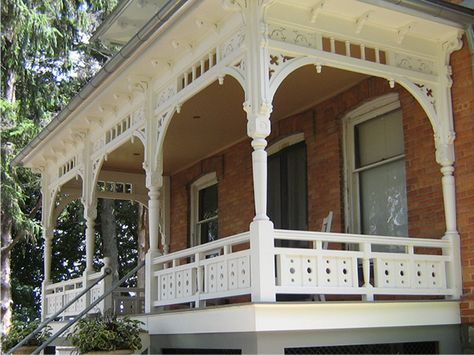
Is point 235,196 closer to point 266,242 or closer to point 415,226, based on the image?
point 415,226

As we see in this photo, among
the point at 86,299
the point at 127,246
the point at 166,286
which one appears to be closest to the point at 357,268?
the point at 166,286

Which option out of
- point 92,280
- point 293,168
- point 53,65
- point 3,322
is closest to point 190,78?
point 293,168

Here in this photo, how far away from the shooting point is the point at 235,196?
12.5 metres

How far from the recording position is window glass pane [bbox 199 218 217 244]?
13.9 metres

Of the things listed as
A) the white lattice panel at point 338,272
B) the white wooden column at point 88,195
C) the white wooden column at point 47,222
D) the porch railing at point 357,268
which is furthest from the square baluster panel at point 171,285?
the white wooden column at point 47,222

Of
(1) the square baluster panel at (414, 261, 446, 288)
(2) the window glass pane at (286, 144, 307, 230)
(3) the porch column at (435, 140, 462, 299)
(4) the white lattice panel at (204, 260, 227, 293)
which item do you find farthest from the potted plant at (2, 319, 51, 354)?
(3) the porch column at (435, 140, 462, 299)

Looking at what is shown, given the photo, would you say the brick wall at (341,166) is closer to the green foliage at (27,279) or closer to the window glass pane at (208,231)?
the window glass pane at (208,231)

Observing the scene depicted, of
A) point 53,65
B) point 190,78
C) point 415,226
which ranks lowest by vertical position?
point 415,226

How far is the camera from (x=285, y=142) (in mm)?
11008

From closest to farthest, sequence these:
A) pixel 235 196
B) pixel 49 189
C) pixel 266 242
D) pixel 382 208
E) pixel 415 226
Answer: pixel 266 242
pixel 415 226
pixel 382 208
pixel 235 196
pixel 49 189

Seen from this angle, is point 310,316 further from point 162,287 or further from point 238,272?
point 162,287

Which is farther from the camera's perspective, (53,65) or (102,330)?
(53,65)

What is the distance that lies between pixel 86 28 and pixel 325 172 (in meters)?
15.5

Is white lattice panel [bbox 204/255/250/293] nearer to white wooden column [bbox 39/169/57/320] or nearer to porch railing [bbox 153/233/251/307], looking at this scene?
porch railing [bbox 153/233/251/307]
